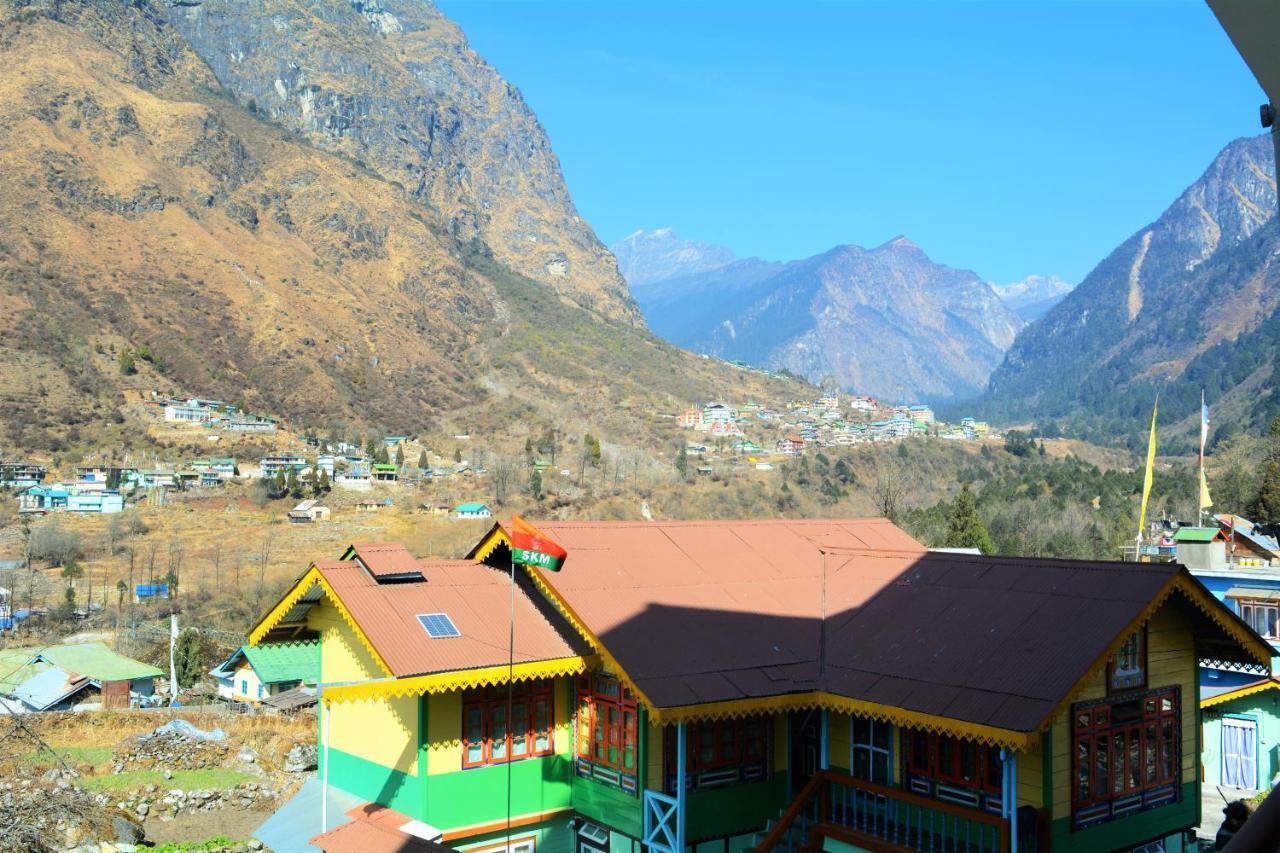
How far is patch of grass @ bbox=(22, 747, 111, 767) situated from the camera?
894 inches

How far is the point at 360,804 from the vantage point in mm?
14258

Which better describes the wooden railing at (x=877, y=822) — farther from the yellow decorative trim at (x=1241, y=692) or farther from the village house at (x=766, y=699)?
the yellow decorative trim at (x=1241, y=692)

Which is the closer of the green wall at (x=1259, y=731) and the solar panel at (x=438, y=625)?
the solar panel at (x=438, y=625)

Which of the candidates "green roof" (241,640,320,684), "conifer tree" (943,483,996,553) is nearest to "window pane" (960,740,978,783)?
"green roof" (241,640,320,684)

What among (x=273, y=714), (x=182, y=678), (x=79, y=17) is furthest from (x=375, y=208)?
(x=273, y=714)

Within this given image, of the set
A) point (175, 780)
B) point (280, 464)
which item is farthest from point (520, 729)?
point (280, 464)

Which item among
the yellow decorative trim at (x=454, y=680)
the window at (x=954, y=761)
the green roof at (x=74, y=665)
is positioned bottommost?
the green roof at (x=74, y=665)

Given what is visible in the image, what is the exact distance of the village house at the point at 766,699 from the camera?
1161 centimetres

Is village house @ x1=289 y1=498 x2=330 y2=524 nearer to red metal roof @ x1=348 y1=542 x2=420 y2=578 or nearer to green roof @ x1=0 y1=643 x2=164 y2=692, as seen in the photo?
green roof @ x1=0 y1=643 x2=164 y2=692

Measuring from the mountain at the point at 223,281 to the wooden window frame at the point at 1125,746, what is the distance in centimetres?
9628

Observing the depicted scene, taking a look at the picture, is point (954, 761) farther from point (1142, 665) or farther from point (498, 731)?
point (498, 731)

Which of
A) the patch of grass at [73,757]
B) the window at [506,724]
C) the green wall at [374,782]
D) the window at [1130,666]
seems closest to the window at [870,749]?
the window at [1130,666]

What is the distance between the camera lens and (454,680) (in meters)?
12.6

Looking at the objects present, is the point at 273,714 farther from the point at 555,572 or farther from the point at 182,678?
the point at 555,572
